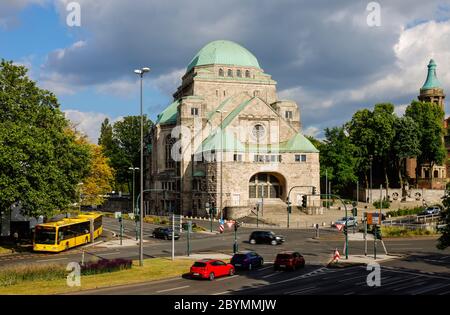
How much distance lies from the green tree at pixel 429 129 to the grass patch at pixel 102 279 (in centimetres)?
7684

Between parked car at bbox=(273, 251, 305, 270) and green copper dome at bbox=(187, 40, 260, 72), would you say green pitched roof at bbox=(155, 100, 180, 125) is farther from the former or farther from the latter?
parked car at bbox=(273, 251, 305, 270)

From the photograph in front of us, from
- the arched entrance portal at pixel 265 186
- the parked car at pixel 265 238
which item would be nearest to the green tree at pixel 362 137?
the arched entrance portal at pixel 265 186

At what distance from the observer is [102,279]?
3250 centimetres

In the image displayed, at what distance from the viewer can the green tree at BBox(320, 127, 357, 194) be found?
9831 centimetres

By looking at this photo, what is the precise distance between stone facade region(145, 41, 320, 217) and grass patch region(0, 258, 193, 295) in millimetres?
40269

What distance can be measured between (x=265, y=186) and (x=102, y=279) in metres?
57.2

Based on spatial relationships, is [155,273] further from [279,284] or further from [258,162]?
[258,162]

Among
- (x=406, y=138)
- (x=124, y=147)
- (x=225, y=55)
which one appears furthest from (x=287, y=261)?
(x=124, y=147)

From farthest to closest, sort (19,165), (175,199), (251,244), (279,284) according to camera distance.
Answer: (175,199), (251,244), (19,165), (279,284)

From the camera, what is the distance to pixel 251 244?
5494cm

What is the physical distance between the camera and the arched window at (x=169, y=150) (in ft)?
314

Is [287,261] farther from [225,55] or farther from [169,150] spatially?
[225,55]

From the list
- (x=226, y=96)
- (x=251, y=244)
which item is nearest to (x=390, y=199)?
(x=226, y=96)

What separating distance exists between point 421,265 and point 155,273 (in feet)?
63.0
